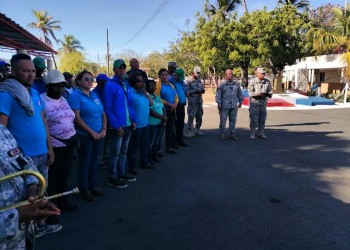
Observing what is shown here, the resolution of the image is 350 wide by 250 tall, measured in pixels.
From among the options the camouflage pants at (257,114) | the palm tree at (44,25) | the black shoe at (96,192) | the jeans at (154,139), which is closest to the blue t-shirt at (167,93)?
the jeans at (154,139)

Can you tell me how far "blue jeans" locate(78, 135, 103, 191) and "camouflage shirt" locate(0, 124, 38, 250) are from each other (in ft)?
8.24

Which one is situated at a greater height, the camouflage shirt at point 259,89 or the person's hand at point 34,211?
the camouflage shirt at point 259,89

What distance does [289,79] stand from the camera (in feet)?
115

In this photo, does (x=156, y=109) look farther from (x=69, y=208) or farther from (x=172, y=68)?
(x=69, y=208)

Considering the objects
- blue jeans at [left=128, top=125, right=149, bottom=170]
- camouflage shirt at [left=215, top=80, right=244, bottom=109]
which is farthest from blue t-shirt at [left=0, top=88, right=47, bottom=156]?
camouflage shirt at [left=215, top=80, right=244, bottom=109]

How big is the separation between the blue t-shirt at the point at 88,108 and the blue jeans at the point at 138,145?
117cm

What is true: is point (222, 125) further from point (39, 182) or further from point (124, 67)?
point (39, 182)

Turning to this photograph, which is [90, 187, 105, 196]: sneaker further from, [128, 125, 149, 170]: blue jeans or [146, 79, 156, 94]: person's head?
[146, 79, 156, 94]: person's head

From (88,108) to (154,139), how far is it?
88.0 inches

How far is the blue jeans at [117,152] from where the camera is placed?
15.6 ft

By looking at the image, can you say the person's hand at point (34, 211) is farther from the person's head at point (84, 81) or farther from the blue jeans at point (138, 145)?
the blue jeans at point (138, 145)

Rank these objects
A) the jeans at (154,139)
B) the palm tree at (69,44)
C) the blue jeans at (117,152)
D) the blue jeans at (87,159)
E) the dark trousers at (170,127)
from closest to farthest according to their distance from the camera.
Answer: the blue jeans at (87,159) < the blue jeans at (117,152) < the jeans at (154,139) < the dark trousers at (170,127) < the palm tree at (69,44)

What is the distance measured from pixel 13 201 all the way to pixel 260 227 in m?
2.79

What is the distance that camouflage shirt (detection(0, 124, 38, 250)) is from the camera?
4.74 ft
